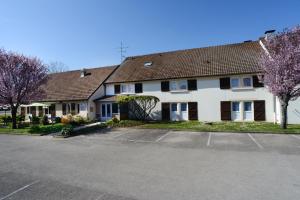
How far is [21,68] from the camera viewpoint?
69.9ft

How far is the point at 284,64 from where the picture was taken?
1619 centimetres

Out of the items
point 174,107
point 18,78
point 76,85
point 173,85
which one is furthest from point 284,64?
point 76,85

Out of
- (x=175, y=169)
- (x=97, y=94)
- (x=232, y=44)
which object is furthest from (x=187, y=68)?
(x=175, y=169)

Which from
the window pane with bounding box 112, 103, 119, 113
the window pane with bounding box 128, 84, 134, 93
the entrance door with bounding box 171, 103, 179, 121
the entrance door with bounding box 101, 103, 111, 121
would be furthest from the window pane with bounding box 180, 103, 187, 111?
the entrance door with bounding box 101, 103, 111, 121

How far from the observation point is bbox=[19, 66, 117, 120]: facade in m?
27.7

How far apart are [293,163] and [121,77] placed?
22.1m

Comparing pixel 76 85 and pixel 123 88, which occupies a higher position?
pixel 76 85

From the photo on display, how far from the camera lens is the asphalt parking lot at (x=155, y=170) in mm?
6668

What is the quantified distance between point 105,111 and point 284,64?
1938 cm

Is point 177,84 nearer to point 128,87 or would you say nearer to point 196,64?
point 196,64

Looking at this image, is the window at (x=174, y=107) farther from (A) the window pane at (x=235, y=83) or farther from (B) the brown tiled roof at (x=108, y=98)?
(B) the brown tiled roof at (x=108, y=98)

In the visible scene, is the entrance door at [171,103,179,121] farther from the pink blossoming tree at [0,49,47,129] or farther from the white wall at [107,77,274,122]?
the pink blossoming tree at [0,49,47,129]

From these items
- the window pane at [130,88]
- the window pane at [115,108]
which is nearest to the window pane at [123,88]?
the window pane at [130,88]

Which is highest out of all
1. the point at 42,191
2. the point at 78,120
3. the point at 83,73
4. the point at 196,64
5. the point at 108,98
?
the point at 83,73
